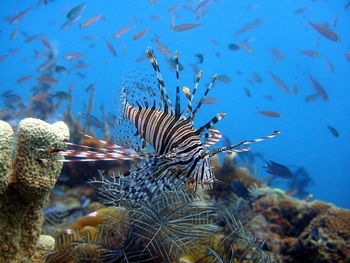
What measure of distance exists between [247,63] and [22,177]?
249ft

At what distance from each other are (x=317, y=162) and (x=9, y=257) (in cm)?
8136

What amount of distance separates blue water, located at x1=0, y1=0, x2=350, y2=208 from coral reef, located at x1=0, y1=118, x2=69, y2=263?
46032 mm

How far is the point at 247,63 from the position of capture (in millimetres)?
73500

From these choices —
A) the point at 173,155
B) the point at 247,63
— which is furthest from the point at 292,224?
the point at 247,63

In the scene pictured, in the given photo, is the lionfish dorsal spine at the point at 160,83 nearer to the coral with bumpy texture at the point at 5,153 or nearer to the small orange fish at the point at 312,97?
the coral with bumpy texture at the point at 5,153

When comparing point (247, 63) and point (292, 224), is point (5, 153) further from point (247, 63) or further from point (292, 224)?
point (247, 63)

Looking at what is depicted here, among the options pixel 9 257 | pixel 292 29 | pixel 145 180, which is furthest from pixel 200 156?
pixel 292 29

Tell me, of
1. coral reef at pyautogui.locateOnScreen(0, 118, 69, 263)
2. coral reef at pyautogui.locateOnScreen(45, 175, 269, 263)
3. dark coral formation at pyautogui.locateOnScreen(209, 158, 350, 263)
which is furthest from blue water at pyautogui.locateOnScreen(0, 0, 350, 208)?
coral reef at pyautogui.locateOnScreen(0, 118, 69, 263)

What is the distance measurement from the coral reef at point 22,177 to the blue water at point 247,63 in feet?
151

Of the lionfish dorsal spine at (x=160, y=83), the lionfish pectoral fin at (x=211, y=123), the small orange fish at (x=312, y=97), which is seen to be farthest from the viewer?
the small orange fish at (x=312, y=97)

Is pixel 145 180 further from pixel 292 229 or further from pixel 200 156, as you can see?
pixel 292 229

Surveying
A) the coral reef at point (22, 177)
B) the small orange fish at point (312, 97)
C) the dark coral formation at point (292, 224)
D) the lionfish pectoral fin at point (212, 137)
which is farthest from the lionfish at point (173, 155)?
the small orange fish at point (312, 97)

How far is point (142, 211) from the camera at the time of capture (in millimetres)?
2428

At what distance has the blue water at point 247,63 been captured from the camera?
178 feet
